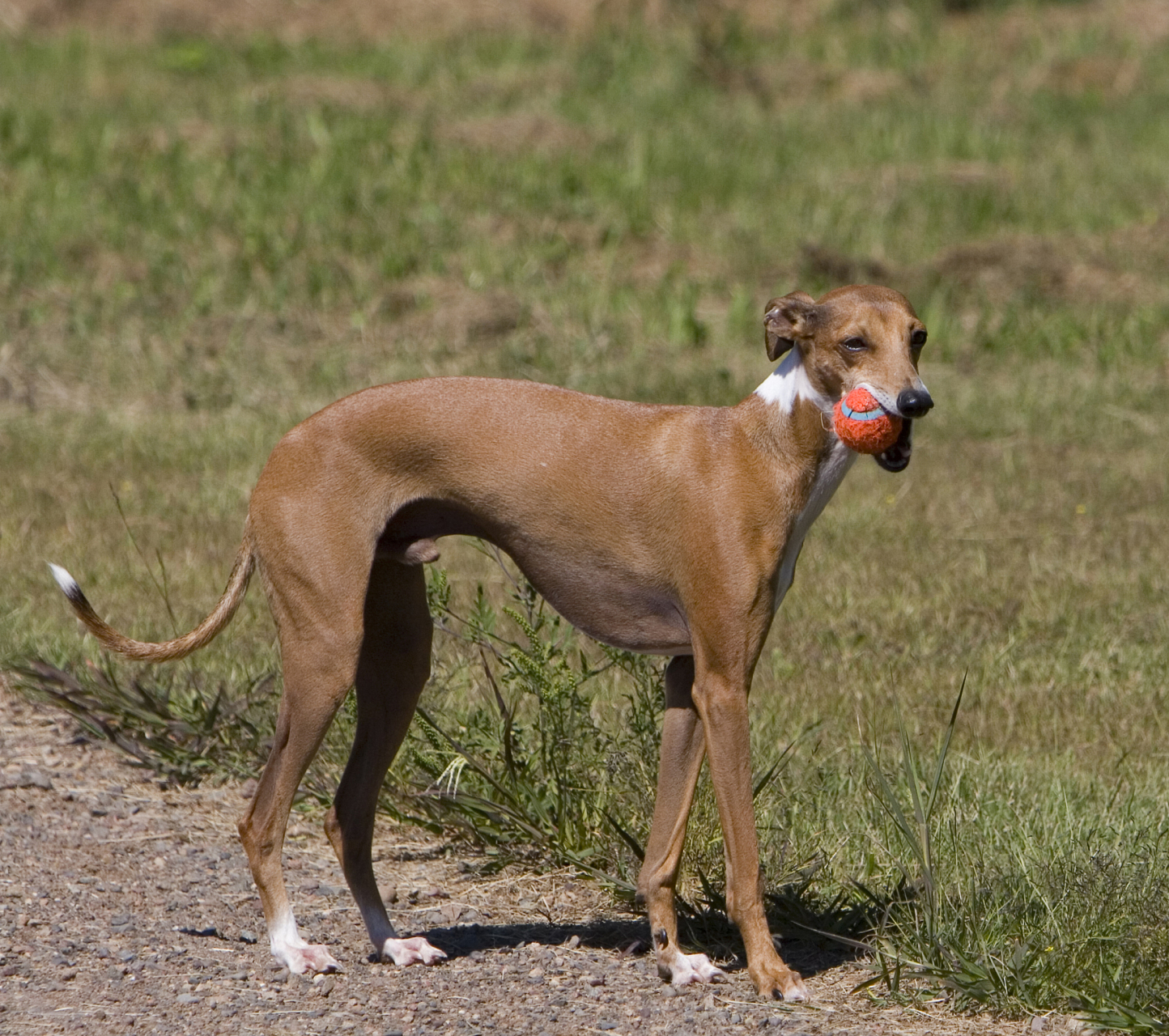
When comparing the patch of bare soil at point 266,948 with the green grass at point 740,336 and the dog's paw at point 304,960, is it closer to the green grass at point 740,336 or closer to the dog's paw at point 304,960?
the dog's paw at point 304,960

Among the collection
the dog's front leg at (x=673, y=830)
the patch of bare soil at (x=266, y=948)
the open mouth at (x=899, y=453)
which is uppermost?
the open mouth at (x=899, y=453)

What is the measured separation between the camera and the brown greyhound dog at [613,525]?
471cm

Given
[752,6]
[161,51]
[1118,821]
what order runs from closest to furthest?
1. [1118,821]
2. [161,51]
3. [752,6]

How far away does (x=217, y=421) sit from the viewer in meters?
10.7

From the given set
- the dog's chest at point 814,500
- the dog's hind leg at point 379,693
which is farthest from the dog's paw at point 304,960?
the dog's chest at point 814,500

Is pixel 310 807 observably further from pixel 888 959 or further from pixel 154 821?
pixel 888 959

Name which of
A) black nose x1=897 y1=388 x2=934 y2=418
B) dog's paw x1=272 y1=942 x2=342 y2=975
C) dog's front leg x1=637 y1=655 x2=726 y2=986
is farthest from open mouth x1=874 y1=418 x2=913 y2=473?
dog's paw x1=272 y1=942 x2=342 y2=975

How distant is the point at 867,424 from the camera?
4.52 meters

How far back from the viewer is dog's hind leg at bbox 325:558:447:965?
5141mm

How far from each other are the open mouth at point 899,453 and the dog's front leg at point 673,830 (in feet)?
2.66

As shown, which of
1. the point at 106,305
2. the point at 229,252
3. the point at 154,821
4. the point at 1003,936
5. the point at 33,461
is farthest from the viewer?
the point at 229,252

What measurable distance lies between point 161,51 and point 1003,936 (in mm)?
15082

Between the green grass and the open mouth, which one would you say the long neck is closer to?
the open mouth

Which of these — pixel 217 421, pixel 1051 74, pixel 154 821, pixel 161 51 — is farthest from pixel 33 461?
pixel 1051 74
